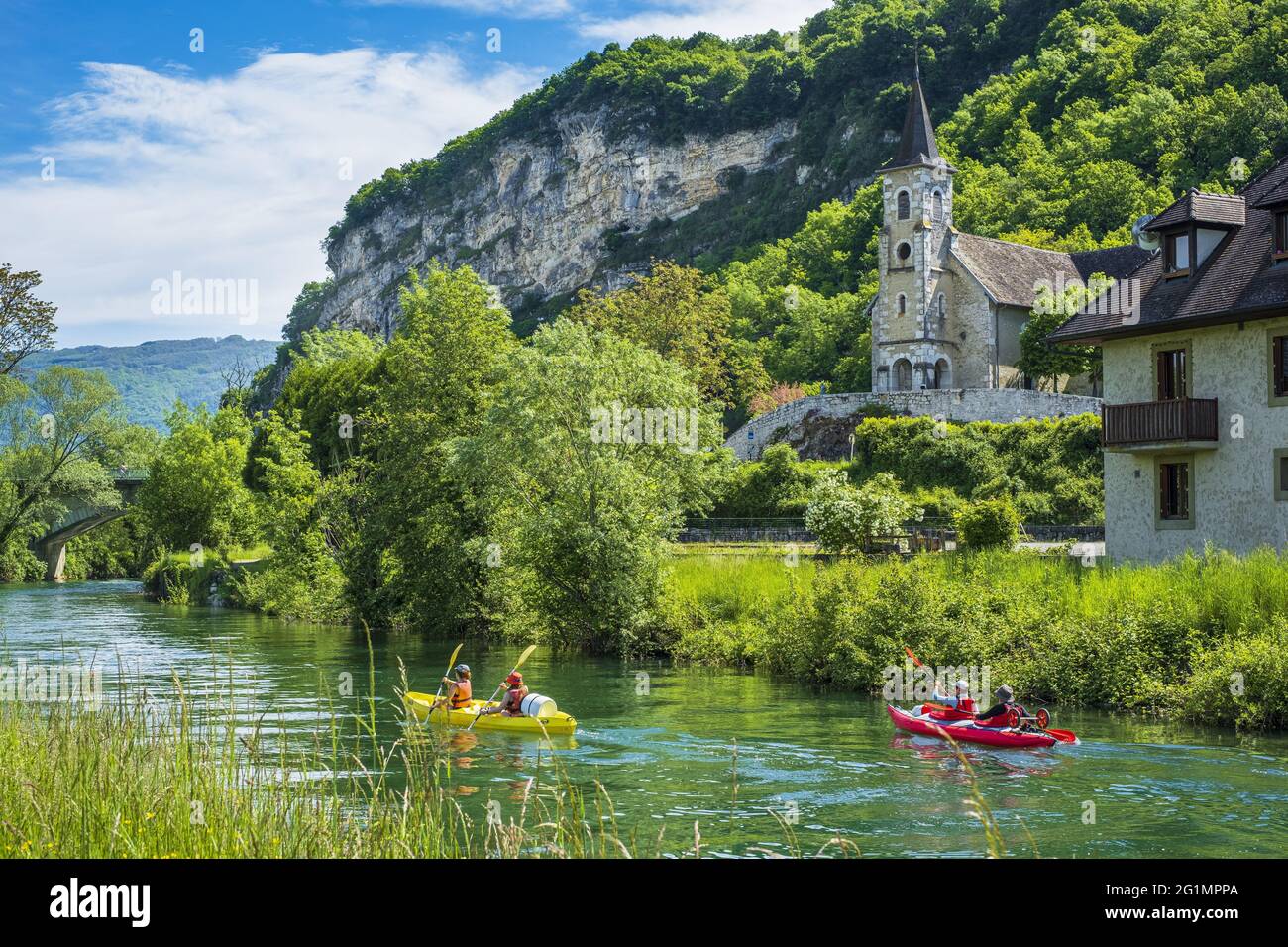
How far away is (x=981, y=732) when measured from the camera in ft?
65.1

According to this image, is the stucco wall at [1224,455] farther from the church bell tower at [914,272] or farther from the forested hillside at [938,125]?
the church bell tower at [914,272]

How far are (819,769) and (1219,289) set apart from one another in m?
Answer: 17.7

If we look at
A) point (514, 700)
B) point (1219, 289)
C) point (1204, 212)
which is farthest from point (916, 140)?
point (514, 700)

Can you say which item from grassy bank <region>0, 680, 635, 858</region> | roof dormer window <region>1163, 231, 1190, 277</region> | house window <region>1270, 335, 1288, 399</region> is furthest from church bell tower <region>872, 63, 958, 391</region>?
grassy bank <region>0, 680, 635, 858</region>

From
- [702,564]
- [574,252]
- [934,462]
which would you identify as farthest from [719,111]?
[702,564]

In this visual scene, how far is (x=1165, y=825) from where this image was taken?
15.1 metres

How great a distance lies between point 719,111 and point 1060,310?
95.0 metres

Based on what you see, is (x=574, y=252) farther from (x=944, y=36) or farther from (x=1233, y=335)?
(x=1233, y=335)

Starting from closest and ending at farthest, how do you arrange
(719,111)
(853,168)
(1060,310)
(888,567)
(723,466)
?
(888,567) → (723,466) → (1060,310) → (853,168) → (719,111)

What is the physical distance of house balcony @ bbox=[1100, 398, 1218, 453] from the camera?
29933 mm

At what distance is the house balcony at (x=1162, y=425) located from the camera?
98.2 feet

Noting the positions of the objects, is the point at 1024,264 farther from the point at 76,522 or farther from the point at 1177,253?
the point at 76,522

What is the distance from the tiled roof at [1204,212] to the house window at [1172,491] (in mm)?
5746

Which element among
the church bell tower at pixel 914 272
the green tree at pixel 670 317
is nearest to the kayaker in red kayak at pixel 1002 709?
the green tree at pixel 670 317
